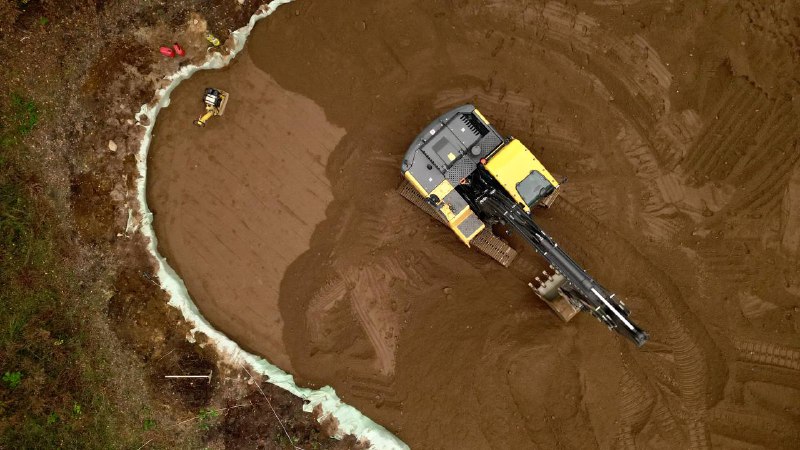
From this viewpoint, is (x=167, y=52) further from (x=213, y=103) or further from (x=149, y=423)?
(x=149, y=423)

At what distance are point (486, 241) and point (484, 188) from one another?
1.27m

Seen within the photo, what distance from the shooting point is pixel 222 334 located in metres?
11.8

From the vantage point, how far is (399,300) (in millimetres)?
11680

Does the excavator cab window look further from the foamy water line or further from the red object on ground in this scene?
the red object on ground

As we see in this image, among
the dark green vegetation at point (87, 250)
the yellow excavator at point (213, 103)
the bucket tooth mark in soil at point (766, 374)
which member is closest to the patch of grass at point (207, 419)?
the dark green vegetation at point (87, 250)

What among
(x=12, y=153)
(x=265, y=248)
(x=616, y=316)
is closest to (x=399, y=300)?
(x=265, y=248)

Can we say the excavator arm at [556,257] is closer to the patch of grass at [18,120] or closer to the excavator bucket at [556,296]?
the excavator bucket at [556,296]

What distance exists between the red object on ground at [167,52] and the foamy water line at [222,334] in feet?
1.25

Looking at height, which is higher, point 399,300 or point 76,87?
point 399,300

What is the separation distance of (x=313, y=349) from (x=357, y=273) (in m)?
1.97

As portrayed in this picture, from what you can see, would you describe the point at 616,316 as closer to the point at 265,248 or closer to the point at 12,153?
the point at 265,248

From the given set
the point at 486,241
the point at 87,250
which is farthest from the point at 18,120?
the point at 486,241

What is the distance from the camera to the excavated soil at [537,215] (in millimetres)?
11375

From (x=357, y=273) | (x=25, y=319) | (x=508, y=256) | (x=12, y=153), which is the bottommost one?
(x=25, y=319)
